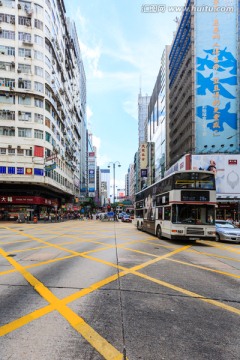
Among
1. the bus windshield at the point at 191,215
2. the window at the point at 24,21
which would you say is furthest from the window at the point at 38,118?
the bus windshield at the point at 191,215

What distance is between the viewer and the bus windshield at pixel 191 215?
50.3 ft

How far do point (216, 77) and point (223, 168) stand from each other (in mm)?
18293

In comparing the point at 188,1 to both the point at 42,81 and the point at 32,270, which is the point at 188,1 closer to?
the point at 42,81

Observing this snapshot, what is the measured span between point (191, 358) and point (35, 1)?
186 ft

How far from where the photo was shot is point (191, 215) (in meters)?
15.4

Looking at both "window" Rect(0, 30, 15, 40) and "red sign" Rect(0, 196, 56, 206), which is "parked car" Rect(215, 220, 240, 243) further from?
"window" Rect(0, 30, 15, 40)

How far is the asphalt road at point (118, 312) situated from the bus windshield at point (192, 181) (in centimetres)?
697

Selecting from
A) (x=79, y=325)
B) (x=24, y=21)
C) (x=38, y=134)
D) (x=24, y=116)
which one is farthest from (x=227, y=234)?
(x=24, y=21)

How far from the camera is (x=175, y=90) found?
231ft

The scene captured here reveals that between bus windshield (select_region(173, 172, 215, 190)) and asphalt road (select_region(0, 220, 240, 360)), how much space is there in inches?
275

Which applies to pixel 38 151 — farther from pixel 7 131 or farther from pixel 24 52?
pixel 24 52

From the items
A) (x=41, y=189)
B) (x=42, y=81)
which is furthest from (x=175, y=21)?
(x=41, y=189)

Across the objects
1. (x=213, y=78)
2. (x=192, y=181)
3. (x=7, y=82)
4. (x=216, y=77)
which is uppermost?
(x=216, y=77)

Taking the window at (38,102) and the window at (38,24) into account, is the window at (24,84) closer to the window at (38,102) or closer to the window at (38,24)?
the window at (38,102)
